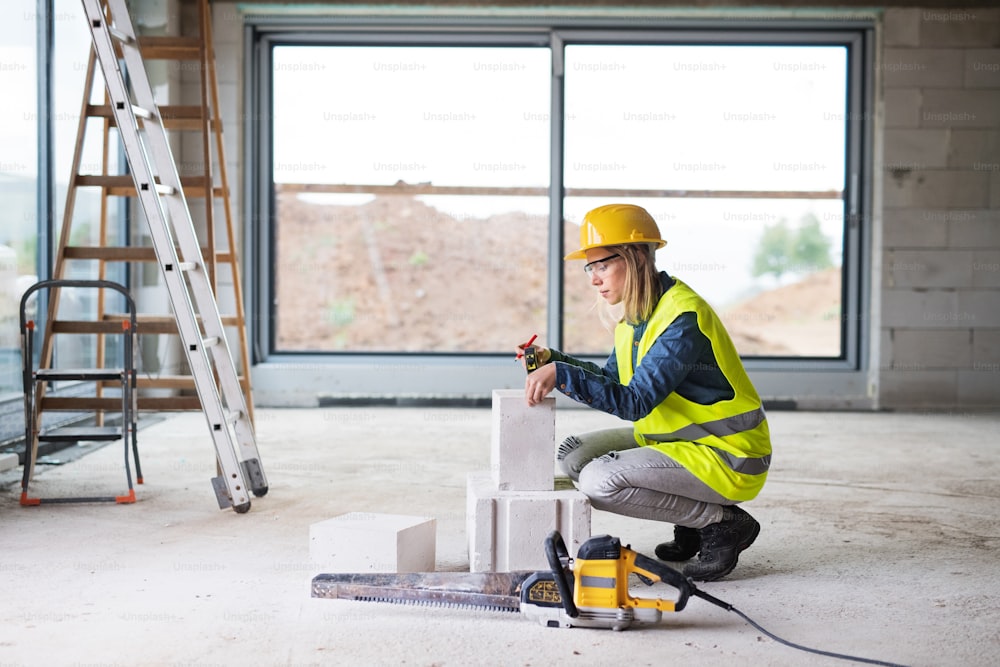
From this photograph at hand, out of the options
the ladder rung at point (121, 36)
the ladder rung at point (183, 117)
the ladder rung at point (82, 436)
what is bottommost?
the ladder rung at point (82, 436)

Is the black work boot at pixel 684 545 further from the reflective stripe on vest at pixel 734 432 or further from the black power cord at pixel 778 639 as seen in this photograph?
the black power cord at pixel 778 639

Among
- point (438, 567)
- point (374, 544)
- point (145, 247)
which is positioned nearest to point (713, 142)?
point (145, 247)

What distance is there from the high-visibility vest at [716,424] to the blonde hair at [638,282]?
31 millimetres

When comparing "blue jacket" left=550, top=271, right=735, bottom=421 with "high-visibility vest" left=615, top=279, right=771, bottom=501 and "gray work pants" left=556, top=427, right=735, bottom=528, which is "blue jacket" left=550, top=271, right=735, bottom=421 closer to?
"high-visibility vest" left=615, top=279, right=771, bottom=501

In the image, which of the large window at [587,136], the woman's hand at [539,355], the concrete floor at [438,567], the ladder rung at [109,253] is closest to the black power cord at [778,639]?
the concrete floor at [438,567]

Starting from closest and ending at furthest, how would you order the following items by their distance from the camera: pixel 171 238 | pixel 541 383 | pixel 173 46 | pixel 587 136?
1. pixel 541 383
2. pixel 171 238
3. pixel 173 46
4. pixel 587 136

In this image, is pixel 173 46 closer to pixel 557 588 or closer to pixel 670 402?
pixel 670 402

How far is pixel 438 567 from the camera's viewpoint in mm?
2695

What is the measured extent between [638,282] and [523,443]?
0.52 meters

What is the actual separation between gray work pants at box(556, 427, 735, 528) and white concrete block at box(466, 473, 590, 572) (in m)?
0.09

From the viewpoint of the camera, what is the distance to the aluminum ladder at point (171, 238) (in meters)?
3.20

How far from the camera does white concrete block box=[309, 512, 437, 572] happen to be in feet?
8.07

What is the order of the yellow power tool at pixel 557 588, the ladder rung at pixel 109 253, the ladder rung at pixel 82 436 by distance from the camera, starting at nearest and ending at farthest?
the yellow power tool at pixel 557 588 → the ladder rung at pixel 82 436 → the ladder rung at pixel 109 253

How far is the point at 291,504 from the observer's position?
3.41 metres
